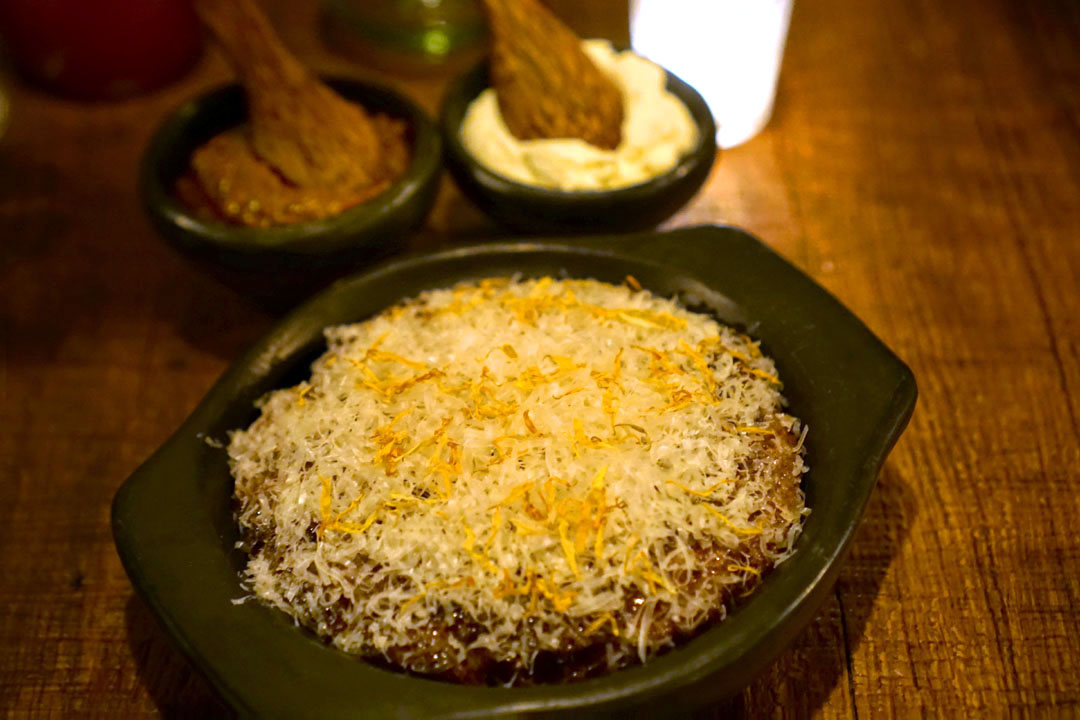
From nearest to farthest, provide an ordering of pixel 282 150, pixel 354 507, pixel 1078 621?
pixel 354 507, pixel 1078 621, pixel 282 150

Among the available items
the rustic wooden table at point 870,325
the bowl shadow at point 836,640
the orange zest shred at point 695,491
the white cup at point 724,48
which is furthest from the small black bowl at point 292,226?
the bowl shadow at point 836,640

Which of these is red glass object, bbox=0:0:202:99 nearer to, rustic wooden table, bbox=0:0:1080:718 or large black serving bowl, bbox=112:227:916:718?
rustic wooden table, bbox=0:0:1080:718

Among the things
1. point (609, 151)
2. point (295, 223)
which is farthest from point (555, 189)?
point (295, 223)

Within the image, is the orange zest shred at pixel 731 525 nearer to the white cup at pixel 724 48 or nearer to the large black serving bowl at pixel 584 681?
the large black serving bowl at pixel 584 681

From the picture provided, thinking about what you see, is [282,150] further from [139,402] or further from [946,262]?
[946,262]

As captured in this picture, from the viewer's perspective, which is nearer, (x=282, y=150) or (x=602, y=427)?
(x=602, y=427)

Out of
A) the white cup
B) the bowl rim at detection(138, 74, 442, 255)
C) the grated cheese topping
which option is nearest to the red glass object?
the bowl rim at detection(138, 74, 442, 255)

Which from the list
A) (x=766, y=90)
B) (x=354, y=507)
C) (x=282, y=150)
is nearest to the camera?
(x=354, y=507)

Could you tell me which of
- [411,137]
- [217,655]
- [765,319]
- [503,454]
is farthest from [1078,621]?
[411,137]
